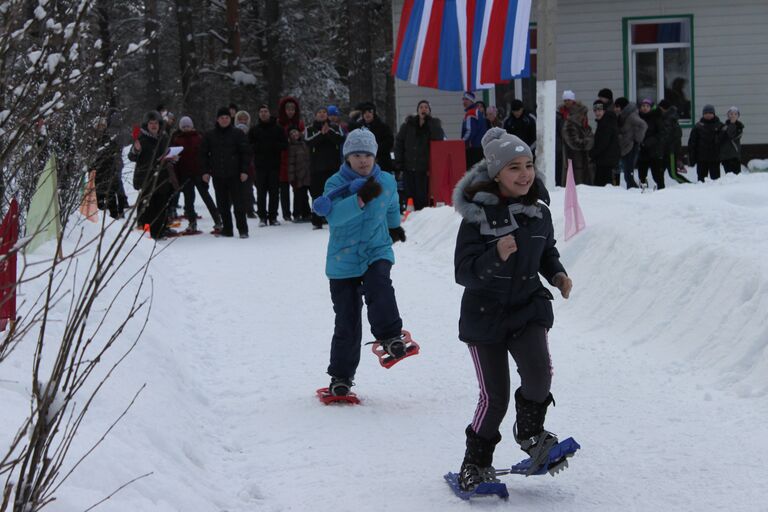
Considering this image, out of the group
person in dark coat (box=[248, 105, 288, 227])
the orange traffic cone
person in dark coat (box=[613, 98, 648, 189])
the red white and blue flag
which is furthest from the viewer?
person in dark coat (box=[613, 98, 648, 189])

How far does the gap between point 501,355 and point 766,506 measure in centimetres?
139

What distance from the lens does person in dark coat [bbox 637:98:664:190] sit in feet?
63.2

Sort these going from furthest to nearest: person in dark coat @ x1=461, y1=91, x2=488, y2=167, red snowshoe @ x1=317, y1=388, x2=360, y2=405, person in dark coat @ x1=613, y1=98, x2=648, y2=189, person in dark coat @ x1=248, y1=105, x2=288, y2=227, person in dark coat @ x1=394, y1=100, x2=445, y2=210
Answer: person in dark coat @ x1=613, y1=98, x2=648, y2=189 < person in dark coat @ x1=248, y1=105, x2=288, y2=227 < person in dark coat @ x1=461, y1=91, x2=488, y2=167 < person in dark coat @ x1=394, y1=100, x2=445, y2=210 < red snowshoe @ x1=317, y1=388, x2=360, y2=405

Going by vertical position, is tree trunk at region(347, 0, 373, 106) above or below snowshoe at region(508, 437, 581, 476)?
above

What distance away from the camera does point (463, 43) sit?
17703 mm

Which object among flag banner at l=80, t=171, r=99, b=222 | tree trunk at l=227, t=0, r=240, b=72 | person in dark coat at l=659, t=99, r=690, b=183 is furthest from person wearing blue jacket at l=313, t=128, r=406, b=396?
tree trunk at l=227, t=0, r=240, b=72

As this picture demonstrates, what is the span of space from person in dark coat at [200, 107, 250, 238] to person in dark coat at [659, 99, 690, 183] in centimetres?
786

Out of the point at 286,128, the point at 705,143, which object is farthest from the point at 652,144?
the point at 286,128

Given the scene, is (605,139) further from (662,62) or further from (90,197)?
(90,197)

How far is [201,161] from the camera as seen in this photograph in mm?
16969

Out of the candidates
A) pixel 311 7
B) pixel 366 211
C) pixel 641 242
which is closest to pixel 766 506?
pixel 366 211

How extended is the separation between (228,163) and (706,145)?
9330 mm

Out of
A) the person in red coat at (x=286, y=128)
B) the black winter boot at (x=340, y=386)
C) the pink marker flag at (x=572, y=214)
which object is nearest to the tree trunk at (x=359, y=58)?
the person in red coat at (x=286, y=128)

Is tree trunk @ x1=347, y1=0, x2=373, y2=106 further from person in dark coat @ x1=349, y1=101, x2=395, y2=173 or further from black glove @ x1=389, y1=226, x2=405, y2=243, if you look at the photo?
black glove @ x1=389, y1=226, x2=405, y2=243
